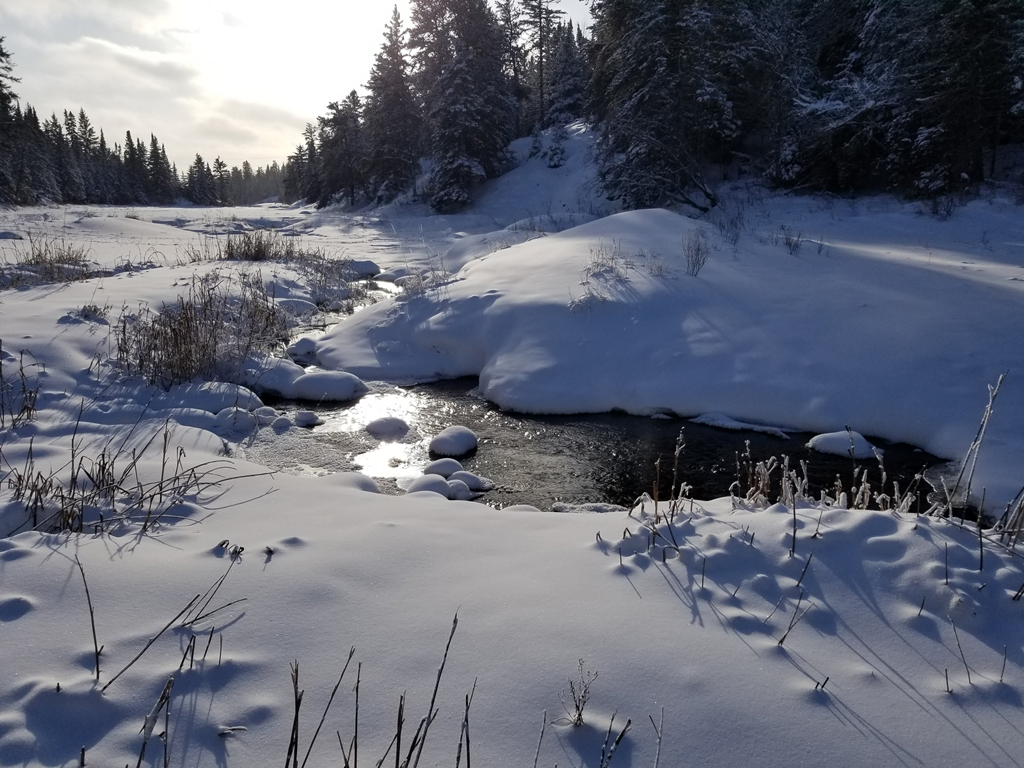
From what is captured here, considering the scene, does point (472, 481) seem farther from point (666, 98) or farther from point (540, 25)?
point (540, 25)

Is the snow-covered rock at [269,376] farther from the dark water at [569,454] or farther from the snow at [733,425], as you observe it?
the snow at [733,425]

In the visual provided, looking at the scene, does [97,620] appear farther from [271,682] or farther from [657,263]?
[657,263]

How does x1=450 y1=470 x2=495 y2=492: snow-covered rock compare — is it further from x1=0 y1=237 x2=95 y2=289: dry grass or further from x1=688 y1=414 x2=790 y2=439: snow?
x1=0 y1=237 x2=95 y2=289: dry grass

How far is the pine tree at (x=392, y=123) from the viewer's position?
30078 millimetres

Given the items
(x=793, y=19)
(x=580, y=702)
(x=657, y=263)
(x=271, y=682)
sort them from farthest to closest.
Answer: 1. (x=793, y=19)
2. (x=657, y=263)
3. (x=271, y=682)
4. (x=580, y=702)

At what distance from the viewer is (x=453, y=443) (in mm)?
5277

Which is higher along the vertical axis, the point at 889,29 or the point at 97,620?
the point at 889,29

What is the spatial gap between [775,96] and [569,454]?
1725 centimetres

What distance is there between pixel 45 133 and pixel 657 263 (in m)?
65.0

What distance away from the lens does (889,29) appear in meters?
16.1

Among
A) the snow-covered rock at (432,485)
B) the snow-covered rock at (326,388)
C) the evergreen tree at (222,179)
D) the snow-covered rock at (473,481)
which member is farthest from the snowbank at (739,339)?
the evergreen tree at (222,179)

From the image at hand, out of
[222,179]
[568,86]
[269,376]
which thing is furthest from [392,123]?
[222,179]

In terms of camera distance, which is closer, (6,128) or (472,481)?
(472,481)

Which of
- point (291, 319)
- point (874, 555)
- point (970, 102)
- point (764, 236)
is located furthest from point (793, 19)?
point (874, 555)
